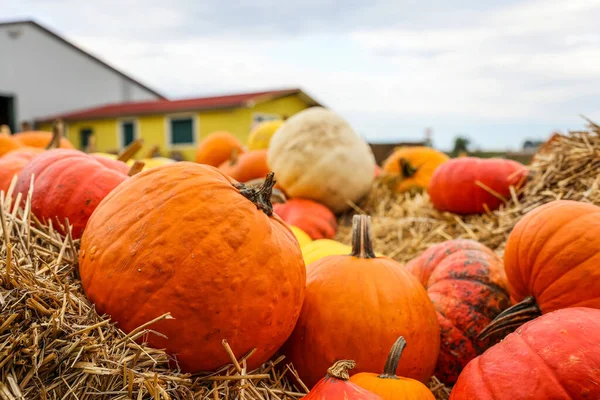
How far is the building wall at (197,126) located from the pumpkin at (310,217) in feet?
57.6

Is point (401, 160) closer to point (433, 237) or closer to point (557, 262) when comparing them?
point (433, 237)

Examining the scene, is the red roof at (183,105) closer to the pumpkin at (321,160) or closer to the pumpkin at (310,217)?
the pumpkin at (321,160)

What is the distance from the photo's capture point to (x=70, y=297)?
5.40ft

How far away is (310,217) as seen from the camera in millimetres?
4621

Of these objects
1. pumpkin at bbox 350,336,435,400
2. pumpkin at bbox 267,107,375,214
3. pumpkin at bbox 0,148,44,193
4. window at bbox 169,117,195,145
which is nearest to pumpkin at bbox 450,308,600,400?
pumpkin at bbox 350,336,435,400

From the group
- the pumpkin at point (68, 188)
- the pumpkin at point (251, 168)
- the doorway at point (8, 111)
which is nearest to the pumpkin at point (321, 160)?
the pumpkin at point (251, 168)

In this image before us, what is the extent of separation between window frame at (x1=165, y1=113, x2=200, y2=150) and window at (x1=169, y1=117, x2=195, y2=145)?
64 mm

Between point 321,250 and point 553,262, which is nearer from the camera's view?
point 553,262

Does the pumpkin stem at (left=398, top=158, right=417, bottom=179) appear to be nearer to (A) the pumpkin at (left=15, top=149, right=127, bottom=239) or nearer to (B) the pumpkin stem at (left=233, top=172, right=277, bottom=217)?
(A) the pumpkin at (left=15, top=149, right=127, bottom=239)

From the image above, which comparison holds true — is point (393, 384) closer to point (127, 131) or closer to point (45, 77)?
point (127, 131)

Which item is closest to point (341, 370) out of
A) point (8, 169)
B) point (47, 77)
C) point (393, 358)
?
point (393, 358)

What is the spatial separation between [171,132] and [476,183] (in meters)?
22.0

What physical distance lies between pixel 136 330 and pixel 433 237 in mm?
3060

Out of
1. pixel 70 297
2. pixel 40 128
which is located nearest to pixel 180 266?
pixel 70 297
